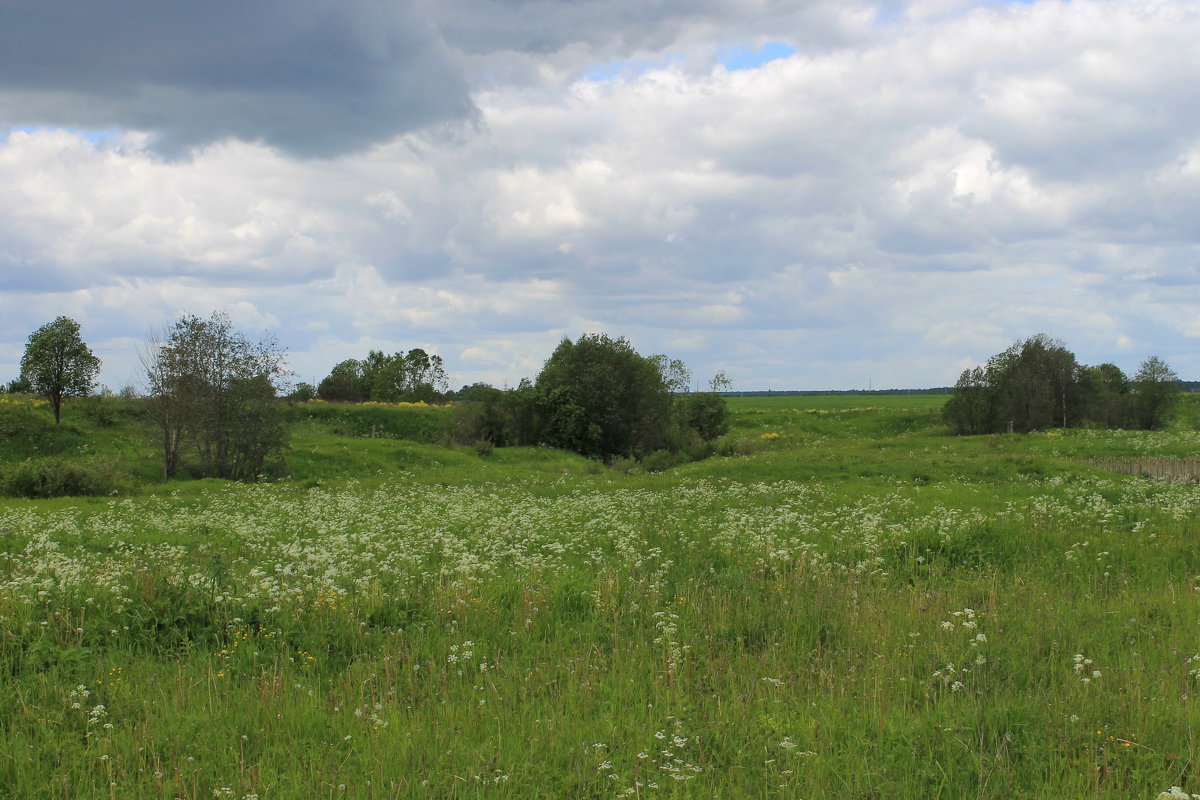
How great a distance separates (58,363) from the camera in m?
48.0

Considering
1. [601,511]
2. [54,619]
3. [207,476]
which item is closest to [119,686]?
[54,619]

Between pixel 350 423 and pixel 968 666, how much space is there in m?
66.7

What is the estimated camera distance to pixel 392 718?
6.38 m

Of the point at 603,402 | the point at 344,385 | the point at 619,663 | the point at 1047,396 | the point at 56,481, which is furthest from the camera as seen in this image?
the point at 344,385

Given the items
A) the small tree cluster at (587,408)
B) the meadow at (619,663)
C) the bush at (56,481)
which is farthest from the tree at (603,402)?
the meadow at (619,663)

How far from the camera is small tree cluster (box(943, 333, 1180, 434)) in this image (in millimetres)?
67312

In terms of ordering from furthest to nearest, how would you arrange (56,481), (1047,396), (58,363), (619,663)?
(1047,396) → (58,363) → (56,481) → (619,663)

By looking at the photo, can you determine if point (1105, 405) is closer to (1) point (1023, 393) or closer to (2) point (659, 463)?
(1) point (1023, 393)

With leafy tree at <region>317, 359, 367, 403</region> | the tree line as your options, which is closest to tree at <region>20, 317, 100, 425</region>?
the tree line

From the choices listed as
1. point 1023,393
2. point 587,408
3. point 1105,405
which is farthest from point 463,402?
point 1105,405

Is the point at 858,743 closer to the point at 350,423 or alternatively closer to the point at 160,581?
the point at 160,581

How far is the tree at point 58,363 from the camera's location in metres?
47.4

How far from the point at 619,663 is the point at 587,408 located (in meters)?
54.5

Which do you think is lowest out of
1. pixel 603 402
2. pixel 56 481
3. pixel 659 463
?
pixel 659 463
